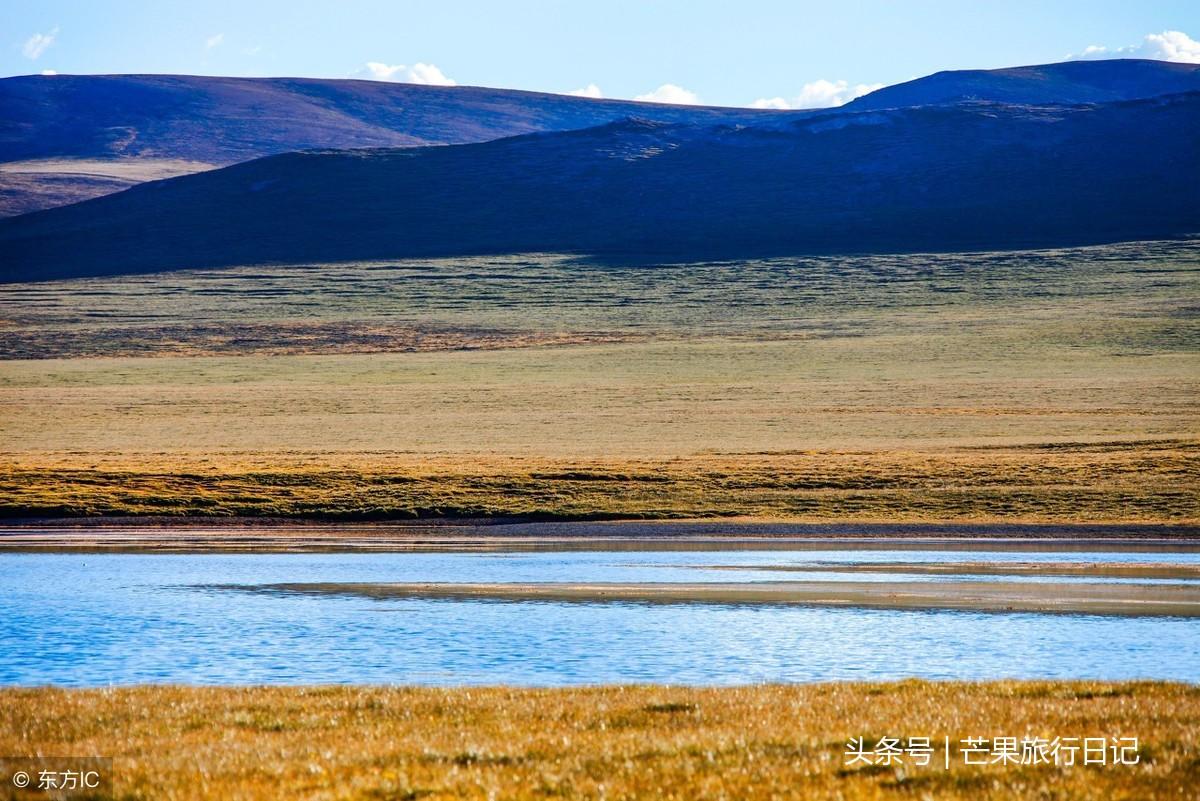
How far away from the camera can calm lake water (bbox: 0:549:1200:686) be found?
17.4 metres

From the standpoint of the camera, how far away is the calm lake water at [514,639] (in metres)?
17.4

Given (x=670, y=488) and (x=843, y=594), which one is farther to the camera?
(x=670, y=488)

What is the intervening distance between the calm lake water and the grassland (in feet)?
48.3

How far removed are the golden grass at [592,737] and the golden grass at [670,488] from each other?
25.8m

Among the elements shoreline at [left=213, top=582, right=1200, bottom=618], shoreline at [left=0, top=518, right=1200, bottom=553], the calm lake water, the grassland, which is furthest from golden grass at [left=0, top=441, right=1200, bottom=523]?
shoreline at [left=213, top=582, right=1200, bottom=618]

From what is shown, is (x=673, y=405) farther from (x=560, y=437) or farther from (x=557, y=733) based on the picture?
(x=557, y=733)

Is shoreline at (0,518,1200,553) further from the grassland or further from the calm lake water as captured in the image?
the calm lake water

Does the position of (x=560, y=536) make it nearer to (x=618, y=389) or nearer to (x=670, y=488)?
(x=670, y=488)

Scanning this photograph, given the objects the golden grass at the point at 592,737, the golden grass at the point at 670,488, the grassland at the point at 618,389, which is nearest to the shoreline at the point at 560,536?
the golden grass at the point at 670,488

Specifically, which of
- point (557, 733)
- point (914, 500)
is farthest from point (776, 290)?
point (557, 733)

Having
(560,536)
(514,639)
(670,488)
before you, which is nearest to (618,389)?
(670,488)

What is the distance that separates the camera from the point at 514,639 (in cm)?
2009

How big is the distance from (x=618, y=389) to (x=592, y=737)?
67.2 metres

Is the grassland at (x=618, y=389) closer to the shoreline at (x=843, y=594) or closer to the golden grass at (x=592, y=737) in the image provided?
the shoreline at (x=843, y=594)
